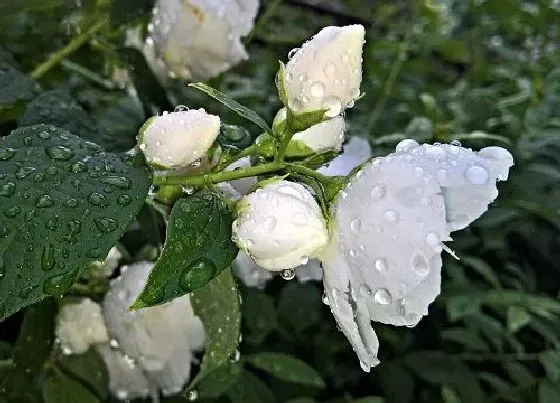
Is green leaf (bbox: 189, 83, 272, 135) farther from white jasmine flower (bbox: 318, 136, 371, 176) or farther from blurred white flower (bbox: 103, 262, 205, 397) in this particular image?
blurred white flower (bbox: 103, 262, 205, 397)

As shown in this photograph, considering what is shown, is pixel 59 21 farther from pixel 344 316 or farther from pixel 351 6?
pixel 351 6

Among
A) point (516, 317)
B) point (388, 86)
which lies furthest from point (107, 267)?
point (388, 86)

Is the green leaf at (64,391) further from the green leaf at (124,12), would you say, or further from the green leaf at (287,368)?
the green leaf at (124,12)

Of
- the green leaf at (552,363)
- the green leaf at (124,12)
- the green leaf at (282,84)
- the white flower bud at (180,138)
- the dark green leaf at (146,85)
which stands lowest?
the green leaf at (552,363)

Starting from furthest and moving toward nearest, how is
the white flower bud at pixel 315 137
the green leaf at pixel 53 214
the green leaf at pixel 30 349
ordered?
the green leaf at pixel 30 349
the white flower bud at pixel 315 137
the green leaf at pixel 53 214

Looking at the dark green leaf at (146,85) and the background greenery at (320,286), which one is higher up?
the dark green leaf at (146,85)

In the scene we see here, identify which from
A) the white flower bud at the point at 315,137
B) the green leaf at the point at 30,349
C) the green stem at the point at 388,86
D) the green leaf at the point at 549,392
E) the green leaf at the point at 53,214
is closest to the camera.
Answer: the green leaf at the point at 53,214

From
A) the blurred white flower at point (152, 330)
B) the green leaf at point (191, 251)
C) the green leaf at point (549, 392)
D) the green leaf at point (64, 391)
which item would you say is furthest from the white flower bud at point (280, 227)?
the green leaf at point (549, 392)

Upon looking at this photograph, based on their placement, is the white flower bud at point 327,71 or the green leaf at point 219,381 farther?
the green leaf at point 219,381
